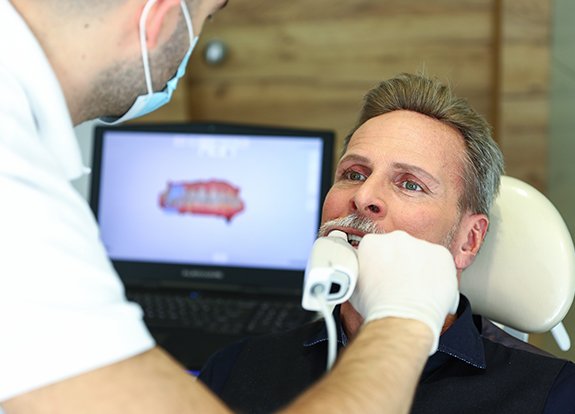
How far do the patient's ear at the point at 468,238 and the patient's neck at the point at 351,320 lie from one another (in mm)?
106

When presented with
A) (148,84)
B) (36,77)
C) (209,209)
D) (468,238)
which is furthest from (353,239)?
(209,209)

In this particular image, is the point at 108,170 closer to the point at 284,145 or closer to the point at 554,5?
the point at 284,145

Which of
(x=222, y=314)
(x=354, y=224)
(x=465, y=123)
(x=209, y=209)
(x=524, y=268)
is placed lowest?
(x=222, y=314)

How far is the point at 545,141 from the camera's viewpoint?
9.55ft

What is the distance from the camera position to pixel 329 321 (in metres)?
1.10

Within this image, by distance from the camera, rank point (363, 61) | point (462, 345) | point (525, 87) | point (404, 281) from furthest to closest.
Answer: point (363, 61) → point (525, 87) → point (462, 345) → point (404, 281)

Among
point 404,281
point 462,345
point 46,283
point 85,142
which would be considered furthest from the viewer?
point 85,142

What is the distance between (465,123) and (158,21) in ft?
2.31

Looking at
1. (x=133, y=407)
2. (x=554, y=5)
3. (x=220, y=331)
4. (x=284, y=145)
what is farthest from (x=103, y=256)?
(x=554, y=5)

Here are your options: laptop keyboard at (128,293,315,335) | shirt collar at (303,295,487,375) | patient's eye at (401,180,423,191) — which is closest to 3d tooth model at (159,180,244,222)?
laptop keyboard at (128,293,315,335)

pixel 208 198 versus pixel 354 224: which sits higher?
pixel 354 224

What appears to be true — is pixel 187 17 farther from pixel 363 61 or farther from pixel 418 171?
pixel 363 61

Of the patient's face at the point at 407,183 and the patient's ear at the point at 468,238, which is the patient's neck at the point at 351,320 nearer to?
the patient's face at the point at 407,183

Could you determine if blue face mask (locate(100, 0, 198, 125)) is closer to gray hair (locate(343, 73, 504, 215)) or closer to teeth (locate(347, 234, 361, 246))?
teeth (locate(347, 234, 361, 246))
